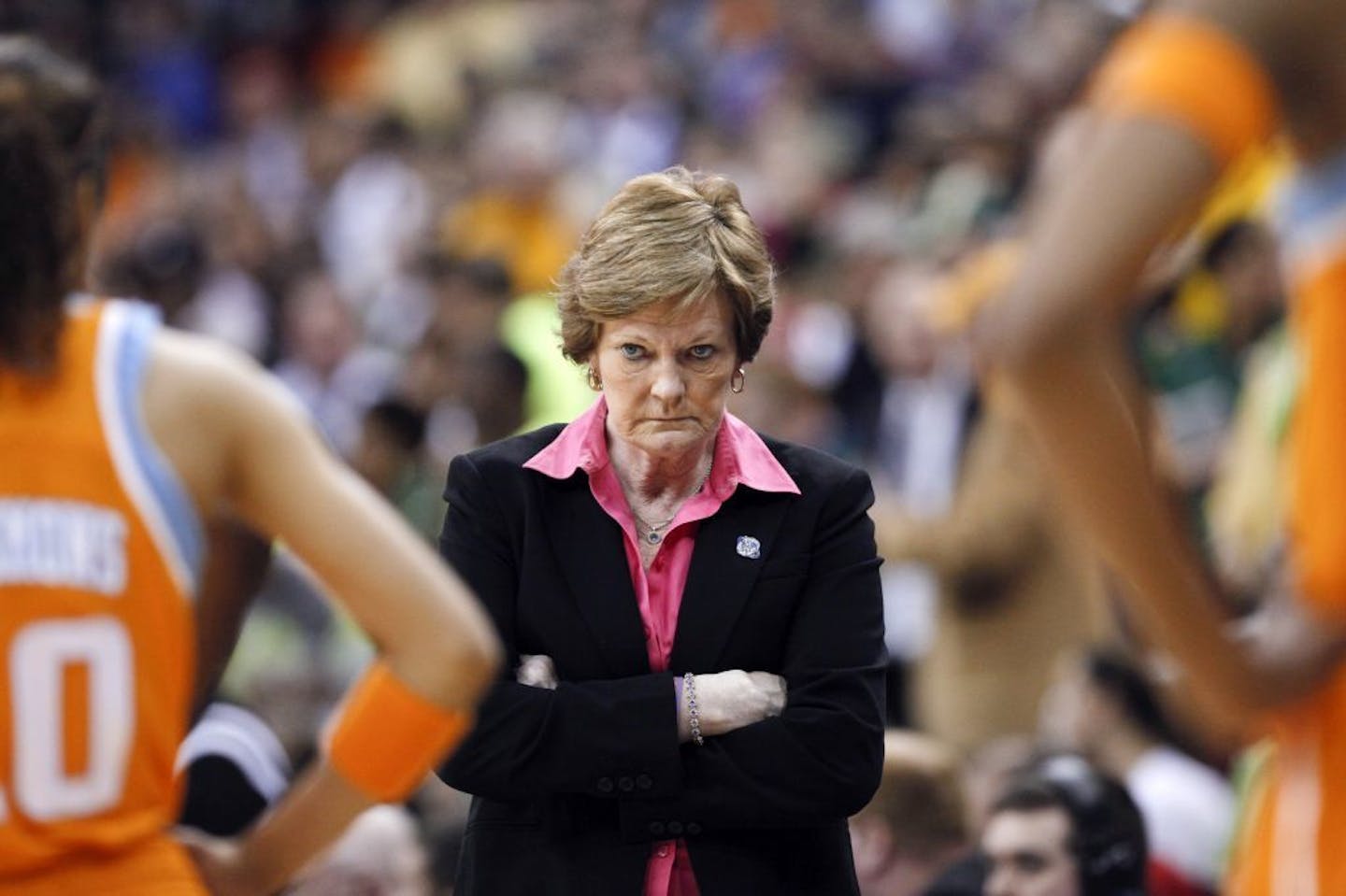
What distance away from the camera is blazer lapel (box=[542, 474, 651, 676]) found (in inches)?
147

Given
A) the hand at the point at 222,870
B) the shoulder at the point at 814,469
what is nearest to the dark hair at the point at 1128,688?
the shoulder at the point at 814,469

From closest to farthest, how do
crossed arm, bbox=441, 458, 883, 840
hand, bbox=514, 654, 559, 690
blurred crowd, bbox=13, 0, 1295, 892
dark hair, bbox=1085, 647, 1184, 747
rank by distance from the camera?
crossed arm, bbox=441, 458, 883, 840 < hand, bbox=514, 654, 559, 690 < dark hair, bbox=1085, 647, 1184, 747 < blurred crowd, bbox=13, 0, 1295, 892

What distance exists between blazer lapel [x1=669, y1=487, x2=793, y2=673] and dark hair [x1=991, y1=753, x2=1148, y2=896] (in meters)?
1.85

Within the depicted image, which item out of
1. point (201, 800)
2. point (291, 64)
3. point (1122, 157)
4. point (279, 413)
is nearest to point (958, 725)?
point (201, 800)

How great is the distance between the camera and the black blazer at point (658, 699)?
364cm

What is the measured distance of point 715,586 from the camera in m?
3.73

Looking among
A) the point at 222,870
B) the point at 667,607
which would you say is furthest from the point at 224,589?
the point at 667,607

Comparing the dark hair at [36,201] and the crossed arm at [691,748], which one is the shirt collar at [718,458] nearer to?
the crossed arm at [691,748]

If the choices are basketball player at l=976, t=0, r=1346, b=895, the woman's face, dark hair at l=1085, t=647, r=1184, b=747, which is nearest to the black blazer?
the woman's face

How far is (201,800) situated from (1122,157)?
2.82m

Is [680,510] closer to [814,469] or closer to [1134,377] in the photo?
[814,469]

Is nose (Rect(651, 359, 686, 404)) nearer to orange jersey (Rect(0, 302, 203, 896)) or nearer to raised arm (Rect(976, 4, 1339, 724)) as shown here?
orange jersey (Rect(0, 302, 203, 896))

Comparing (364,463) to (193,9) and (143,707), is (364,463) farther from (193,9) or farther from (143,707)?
(193,9)

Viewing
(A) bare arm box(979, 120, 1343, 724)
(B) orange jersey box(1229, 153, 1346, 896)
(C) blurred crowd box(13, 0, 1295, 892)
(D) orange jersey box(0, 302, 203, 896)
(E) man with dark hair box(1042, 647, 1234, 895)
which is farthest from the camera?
(C) blurred crowd box(13, 0, 1295, 892)
